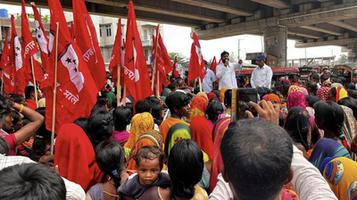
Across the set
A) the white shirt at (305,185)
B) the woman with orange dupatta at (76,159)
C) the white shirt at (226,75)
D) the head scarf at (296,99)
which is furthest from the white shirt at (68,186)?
the white shirt at (226,75)

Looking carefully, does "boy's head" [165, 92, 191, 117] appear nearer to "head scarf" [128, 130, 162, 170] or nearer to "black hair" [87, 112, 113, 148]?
"head scarf" [128, 130, 162, 170]

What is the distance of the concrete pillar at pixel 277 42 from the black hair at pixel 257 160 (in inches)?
811

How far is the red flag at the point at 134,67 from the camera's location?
506 cm

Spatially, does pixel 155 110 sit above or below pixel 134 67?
below

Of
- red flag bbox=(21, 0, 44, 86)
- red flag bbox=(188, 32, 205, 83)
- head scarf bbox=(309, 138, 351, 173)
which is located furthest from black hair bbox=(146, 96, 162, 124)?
red flag bbox=(188, 32, 205, 83)

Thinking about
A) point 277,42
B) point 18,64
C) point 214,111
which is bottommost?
point 214,111

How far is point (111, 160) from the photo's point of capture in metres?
2.36

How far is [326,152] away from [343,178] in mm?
472

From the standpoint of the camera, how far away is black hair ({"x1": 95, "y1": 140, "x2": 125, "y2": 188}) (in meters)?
2.36

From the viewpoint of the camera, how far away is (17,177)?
112 centimetres

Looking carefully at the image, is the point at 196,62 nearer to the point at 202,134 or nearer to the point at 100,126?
the point at 202,134

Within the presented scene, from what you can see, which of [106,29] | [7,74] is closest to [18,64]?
[7,74]

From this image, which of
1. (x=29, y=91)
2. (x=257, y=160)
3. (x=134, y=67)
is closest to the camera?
(x=257, y=160)

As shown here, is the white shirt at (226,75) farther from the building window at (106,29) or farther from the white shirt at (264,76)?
the building window at (106,29)
